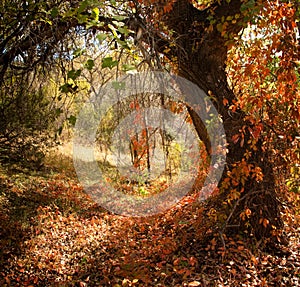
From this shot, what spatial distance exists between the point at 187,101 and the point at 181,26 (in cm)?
87

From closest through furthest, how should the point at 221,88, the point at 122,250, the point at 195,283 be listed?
1. the point at 195,283
2. the point at 221,88
3. the point at 122,250

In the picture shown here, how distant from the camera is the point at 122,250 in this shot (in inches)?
171

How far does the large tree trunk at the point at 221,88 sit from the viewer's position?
11.9 feet

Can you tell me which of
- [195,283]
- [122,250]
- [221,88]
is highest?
[221,88]

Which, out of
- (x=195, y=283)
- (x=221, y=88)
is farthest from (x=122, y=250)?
(x=221, y=88)

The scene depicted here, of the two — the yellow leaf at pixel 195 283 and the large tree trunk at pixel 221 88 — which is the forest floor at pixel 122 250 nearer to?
the yellow leaf at pixel 195 283

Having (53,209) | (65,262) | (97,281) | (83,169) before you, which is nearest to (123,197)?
(53,209)

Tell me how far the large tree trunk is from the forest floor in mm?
285

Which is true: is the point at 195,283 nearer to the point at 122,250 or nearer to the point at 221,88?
the point at 122,250

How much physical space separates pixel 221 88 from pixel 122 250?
7.82 ft

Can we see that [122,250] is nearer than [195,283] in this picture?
No

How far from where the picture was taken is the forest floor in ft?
11.1

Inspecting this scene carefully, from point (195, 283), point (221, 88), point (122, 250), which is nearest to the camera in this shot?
point (195, 283)

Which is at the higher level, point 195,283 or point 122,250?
point 195,283
